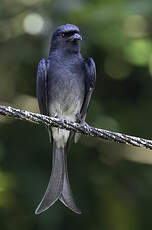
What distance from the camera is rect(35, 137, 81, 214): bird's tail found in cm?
473

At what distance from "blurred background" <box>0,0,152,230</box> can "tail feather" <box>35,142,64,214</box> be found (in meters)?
0.38

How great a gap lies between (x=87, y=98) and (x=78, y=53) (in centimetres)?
49

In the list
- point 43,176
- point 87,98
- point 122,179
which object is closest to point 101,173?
point 122,179

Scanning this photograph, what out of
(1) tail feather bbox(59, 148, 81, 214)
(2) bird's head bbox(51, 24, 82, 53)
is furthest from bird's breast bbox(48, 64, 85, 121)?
(1) tail feather bbox(59, 148, 81, 214)

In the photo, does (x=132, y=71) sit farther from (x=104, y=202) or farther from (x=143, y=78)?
(x=104, y=202)

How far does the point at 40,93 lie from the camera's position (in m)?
5.13

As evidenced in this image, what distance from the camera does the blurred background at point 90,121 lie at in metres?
5.48

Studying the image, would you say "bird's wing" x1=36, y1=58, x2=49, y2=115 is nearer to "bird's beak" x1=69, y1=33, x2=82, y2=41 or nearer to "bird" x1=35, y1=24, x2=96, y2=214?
"bird" x1=35, y1=24, x2=96, y2=214

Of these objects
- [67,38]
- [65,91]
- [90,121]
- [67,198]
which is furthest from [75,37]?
[67,198]

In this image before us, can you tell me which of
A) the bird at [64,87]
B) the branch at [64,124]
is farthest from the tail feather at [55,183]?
the branch at [64,124]

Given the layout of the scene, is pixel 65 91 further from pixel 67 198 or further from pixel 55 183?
pixel 67 198

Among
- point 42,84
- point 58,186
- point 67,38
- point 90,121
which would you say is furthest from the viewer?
point 90,121

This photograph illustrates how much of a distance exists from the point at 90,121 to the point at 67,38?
99 cm

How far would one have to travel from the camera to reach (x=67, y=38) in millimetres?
5312
